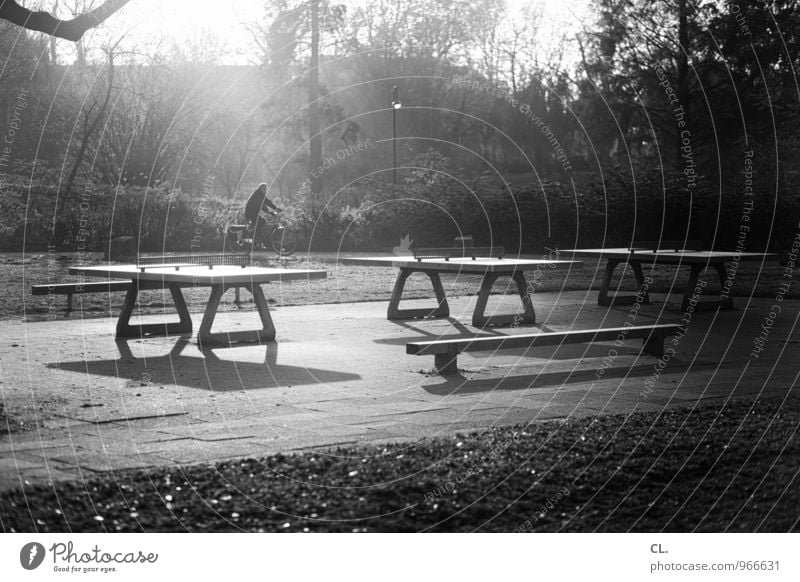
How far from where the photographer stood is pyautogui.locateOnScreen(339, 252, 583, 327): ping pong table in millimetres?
12070

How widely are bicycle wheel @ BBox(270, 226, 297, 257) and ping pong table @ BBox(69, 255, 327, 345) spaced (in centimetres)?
1540

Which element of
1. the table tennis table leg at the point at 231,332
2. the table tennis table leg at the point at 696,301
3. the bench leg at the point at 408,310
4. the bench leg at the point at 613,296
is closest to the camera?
the table tennis table leg at the point at 231,332

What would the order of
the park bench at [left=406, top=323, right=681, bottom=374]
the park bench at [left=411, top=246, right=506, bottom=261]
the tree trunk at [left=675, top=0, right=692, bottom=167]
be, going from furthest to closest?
the tree trunk at [left=675, top=0, right=692, bottom=167]
the park bench at [left=411, top=246, right=506, bottom=261]
the park bench at [left=406, top=323, right=681, bottom=374]

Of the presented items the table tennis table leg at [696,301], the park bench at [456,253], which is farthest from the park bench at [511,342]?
the table tennis table leg at [696,301]

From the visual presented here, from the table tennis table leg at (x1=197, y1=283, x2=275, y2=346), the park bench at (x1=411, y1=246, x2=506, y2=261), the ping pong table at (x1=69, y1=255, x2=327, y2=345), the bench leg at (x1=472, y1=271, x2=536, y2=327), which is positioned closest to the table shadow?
the table tennis table leg at (x1=197, y1=283, x2=275, y2=346)

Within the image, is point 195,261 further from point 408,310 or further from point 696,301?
point 696,301

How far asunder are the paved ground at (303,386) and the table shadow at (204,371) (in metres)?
0.01

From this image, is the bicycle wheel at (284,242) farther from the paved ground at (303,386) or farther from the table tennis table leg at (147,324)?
the table tennis table leg at (147,324)

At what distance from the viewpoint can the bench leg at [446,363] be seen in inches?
344

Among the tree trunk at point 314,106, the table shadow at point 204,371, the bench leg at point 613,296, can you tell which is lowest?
the table shadow at point 204,371

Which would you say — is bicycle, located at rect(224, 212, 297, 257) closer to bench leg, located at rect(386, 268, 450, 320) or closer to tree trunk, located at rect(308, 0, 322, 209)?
tree trunk, located at rect(308, 0, 322, 209)

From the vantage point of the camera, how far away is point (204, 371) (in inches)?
343

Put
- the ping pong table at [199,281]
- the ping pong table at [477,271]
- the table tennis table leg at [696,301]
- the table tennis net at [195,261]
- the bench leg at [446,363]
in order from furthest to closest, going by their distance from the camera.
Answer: the table tennis table leg at [696,301] < the ping pong table at [477,271] < the table tennis net at [195,261] < the ping pong table at [199,281] < the bench leg at [446,363]

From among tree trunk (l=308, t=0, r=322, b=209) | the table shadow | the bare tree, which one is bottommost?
the table shadow
